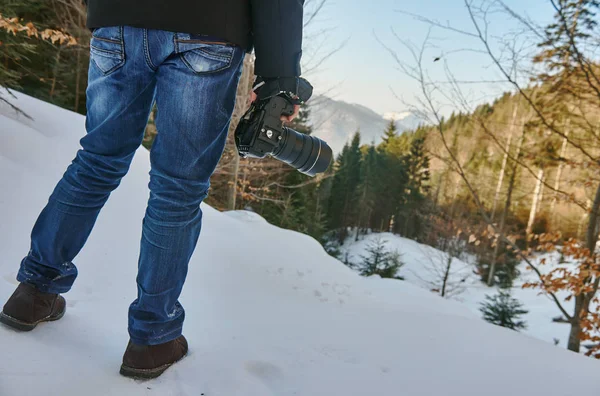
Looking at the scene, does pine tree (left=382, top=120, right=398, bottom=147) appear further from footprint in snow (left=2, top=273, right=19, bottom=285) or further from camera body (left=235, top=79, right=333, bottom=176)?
footprint in snow (left=2, top=273, right=19, bottom=285)

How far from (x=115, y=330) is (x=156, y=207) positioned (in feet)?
1.83

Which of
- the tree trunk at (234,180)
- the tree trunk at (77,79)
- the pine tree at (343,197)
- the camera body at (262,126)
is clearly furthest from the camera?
the pine tree at (343,197)

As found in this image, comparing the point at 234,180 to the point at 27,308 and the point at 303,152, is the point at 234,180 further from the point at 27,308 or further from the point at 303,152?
the point at 27,308

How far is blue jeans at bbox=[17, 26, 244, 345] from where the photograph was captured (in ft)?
3.13

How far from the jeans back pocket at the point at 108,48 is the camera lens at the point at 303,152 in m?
0.53

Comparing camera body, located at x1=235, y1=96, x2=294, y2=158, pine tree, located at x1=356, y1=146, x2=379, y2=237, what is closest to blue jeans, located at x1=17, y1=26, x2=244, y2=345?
camera body, located at x1=235, y1=96, x2=294, y2=158

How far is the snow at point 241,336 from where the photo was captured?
39.0 inches

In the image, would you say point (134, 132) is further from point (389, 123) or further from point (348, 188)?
point (389, 123)

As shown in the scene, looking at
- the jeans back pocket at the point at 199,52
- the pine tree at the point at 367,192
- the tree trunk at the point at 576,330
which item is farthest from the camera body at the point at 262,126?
the pine tree at the point at 367,192

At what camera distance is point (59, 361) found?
0.93 meters

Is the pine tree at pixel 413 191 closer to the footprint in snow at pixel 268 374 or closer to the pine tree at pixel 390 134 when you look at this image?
the pine tree at pixel 390 134

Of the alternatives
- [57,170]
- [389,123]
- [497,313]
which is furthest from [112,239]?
[389,123]

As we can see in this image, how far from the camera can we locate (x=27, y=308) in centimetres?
102

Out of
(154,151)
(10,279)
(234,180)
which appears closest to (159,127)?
(154,151)
